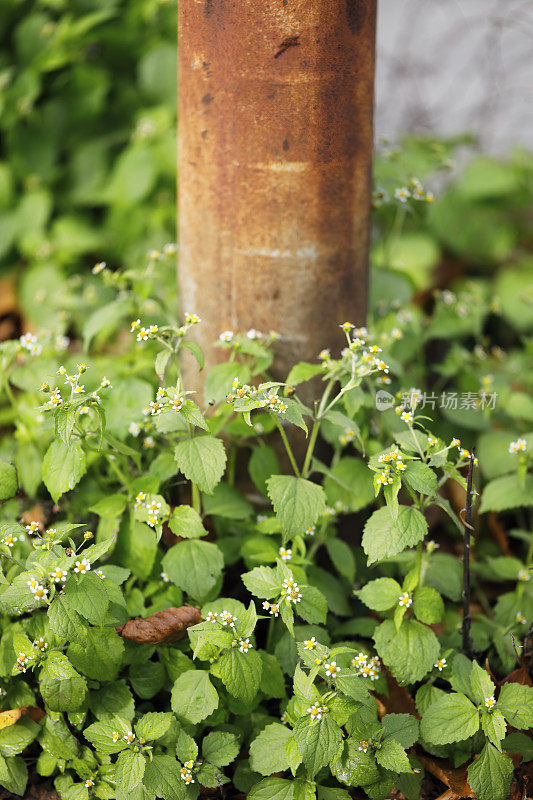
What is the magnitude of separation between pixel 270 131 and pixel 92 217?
2.20 m

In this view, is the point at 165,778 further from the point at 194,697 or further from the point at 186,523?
the point at 186,523

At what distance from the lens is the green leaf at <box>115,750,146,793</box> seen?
162 cm

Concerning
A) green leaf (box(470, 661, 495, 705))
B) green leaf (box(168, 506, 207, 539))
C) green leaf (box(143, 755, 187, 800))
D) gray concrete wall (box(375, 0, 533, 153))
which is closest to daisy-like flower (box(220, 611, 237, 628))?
green leaf (box(168, 506, 207, 539))

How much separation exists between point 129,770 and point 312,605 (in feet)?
1.79

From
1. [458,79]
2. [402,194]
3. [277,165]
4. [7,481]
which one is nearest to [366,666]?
[7,481]

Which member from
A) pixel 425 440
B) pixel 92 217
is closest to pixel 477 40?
pixel 92 217

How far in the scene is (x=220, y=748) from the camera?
1741 millimetres

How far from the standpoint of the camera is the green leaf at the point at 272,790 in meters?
1.68

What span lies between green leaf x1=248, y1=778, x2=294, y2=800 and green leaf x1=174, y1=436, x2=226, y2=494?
26.6 inches

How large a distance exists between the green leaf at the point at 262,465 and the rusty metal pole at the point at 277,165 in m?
0.25

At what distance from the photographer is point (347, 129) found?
2074mm

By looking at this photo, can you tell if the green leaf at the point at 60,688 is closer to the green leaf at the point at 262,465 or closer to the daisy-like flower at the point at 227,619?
the daisy-like flower at the point at 227,619

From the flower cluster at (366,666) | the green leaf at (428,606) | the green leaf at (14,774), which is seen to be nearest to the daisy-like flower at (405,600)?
the green leaf at (428,606)

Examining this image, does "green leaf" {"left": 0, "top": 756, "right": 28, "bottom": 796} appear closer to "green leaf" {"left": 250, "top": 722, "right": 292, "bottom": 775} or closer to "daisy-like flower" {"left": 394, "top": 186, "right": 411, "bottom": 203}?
"green leaf" {"left": 250, "top": 722, "right": 292, "bottom": 775}
